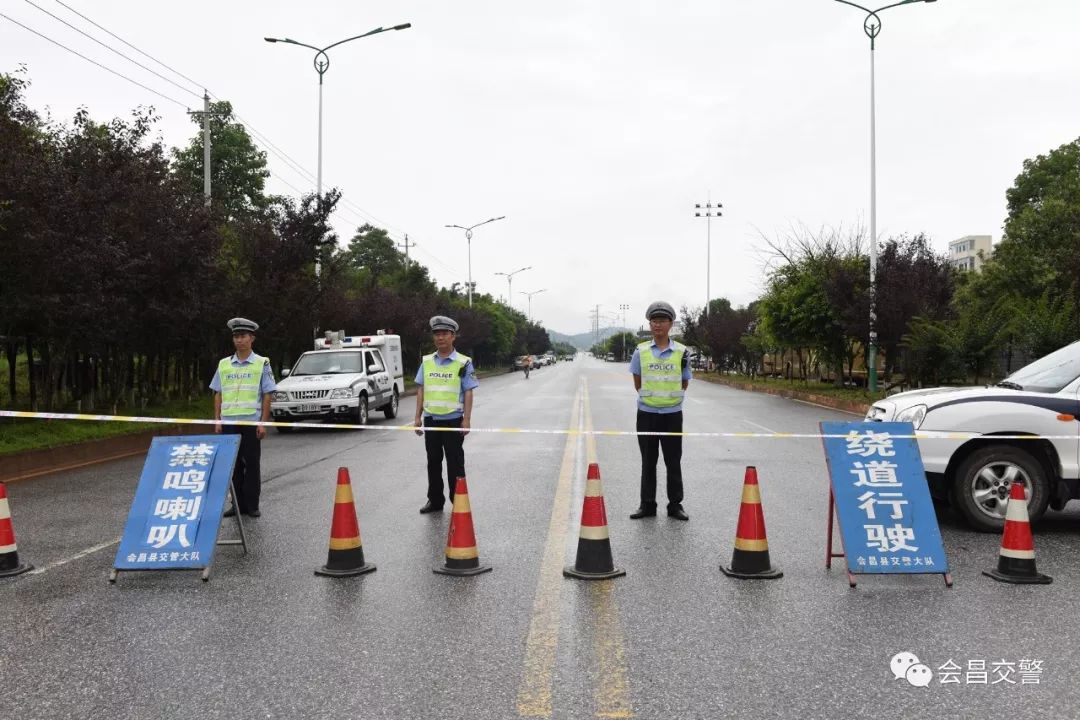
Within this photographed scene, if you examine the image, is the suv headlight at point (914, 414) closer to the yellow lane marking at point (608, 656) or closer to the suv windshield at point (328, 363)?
the yellow lane marking at point (608, 656)

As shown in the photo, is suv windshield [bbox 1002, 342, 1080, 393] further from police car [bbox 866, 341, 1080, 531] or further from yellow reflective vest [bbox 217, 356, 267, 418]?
yellow reflective vest [bbox 217, 356, 267, 418]

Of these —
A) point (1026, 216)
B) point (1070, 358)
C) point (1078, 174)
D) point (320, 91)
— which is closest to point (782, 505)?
point (1070, 358)

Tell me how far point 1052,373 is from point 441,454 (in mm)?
5343

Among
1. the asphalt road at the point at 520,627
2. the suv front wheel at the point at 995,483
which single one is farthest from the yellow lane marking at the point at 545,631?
the suv front wheel at the point at 995,483

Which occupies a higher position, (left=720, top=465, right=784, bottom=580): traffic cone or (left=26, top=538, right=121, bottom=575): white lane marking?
(left=720, top=465, right=784, bottom=580): traffic cone

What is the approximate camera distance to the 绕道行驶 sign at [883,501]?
18.4ft

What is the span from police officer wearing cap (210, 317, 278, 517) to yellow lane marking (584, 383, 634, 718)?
12.6ft

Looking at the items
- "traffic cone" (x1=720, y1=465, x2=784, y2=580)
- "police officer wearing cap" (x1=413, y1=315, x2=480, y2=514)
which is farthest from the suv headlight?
"police officer wearing cap" (x1=413, y1=315, x2=480, y2=514)

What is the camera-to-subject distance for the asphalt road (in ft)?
12.4

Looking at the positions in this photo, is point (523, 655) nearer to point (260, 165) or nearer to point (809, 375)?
point (809, 375)

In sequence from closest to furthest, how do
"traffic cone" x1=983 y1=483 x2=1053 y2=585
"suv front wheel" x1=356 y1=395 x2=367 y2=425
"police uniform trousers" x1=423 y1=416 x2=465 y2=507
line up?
"traffic cone" x1=983 y1=483 x2=1053 y2=585 → "police uniform trousers" x1=423 y1=416 x2=465 y2=507 → "suv front wheel" x1=356 y1=395 x2=367 y2=425

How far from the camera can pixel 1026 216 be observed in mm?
44562

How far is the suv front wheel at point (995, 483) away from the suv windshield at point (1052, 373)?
0.68 meters

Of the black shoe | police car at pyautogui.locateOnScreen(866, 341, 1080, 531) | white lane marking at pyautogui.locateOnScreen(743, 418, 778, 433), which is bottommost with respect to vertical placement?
white lane marking at pyautogui.locateOnScreen(743, 418, 778, 433)
